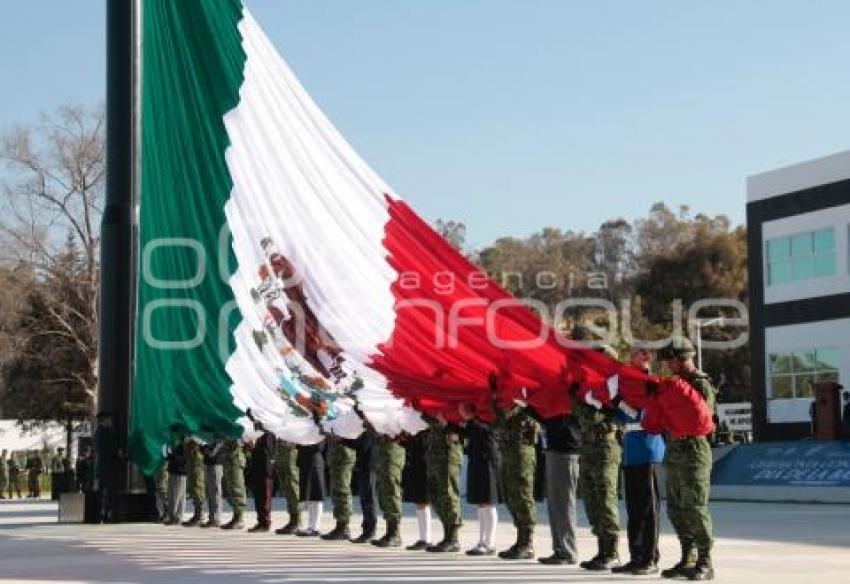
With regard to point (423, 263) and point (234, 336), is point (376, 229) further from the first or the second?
point (234, 336)

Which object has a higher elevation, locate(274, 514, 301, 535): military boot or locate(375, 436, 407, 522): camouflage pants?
locate(375, 436, 407, 522): camouflage pants

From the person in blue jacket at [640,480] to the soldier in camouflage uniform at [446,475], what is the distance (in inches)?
108

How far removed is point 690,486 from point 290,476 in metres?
7.42

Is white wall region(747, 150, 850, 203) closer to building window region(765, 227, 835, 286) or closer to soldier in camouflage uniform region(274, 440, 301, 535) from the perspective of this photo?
building window region(765, 227, 835, 286)

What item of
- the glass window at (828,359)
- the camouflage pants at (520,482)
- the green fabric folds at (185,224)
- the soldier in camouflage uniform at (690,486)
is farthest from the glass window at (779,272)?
the soldier in camouflage uniform at (690,486)

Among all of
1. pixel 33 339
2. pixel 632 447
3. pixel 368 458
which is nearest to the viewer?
pixel 632 447

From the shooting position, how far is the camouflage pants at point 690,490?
11.1 meters

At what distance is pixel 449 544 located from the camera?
1440cm

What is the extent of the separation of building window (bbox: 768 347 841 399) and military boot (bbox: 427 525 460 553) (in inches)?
911

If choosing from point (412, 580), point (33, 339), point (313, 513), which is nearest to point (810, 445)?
point (313, 513)

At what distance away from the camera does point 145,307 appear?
767 inches

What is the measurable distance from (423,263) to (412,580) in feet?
10.7

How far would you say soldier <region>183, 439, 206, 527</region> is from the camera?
19.5m

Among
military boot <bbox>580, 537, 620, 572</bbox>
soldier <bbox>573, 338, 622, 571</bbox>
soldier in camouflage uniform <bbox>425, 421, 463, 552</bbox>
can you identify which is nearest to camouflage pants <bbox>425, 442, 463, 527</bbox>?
soldier in camouflage uniform <bbox>425, 421, 463, 552</bbox>
